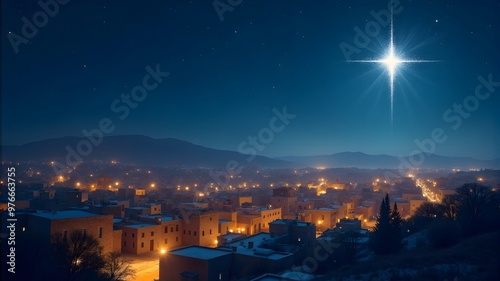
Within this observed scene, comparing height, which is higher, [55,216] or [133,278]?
[55,216]

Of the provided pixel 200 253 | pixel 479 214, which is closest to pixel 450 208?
pixel 479 214

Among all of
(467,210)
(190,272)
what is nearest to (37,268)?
(190,272)

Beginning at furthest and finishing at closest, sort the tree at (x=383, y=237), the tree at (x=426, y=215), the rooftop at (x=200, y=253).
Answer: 1. the tree at (x=426, y=215)
2. the tree at (x=383, y=237)
3. the rooftop at (x=200, y=253)

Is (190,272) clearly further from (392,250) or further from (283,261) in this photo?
(392,250)

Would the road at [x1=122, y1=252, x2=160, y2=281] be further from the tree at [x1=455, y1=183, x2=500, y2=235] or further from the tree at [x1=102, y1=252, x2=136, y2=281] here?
the tree at [x1=455, y1=183, x2=500, y2=235]

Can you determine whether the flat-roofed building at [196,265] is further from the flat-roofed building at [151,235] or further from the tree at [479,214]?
the tree at [479,214]

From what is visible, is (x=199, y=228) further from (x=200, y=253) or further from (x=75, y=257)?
(x=75, y=257)

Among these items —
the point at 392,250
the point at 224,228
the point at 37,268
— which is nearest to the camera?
the point at 37,268

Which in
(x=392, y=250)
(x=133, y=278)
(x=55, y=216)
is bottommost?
(x=133, y=278)

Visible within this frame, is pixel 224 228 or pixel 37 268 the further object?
pixel 224 228

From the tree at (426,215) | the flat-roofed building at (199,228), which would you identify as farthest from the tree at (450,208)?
the flat-roofed building at (199,228)
